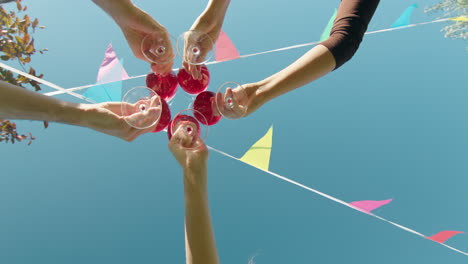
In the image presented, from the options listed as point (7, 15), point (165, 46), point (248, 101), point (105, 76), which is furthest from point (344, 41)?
point (7, 15)

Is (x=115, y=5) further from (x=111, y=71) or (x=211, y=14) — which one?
(x=111, y=71)

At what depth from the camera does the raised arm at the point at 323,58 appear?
1.29m

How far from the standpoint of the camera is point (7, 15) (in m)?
2.43

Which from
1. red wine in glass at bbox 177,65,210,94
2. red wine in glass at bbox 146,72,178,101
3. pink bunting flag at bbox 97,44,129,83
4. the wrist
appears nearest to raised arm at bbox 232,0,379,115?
red wine in glass at bbox 177,65,210,94

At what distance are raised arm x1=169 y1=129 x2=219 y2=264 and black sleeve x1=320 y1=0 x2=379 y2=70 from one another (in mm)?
813

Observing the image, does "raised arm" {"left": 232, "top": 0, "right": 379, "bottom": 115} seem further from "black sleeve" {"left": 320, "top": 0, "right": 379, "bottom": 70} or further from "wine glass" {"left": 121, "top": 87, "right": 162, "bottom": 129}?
"wine glass" {"left": 121, "top": 87, "right": 162, "bottom": 129}

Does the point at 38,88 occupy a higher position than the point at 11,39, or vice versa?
the point at 11,39

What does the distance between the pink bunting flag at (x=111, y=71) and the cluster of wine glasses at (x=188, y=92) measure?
0.54m

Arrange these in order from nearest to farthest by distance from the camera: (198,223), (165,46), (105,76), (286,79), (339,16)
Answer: (198,223)
(286,79)
(339,16)
(165,46)
(105,76)

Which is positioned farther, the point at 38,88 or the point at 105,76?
the point at 38,88

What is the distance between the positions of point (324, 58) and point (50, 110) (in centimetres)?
112

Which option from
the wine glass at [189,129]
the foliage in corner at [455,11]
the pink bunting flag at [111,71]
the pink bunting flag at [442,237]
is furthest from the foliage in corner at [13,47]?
the foliage in corner at [455,11]

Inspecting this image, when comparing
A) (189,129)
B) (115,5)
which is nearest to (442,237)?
(189,129)

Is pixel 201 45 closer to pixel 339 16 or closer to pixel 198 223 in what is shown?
pixel 339 16
